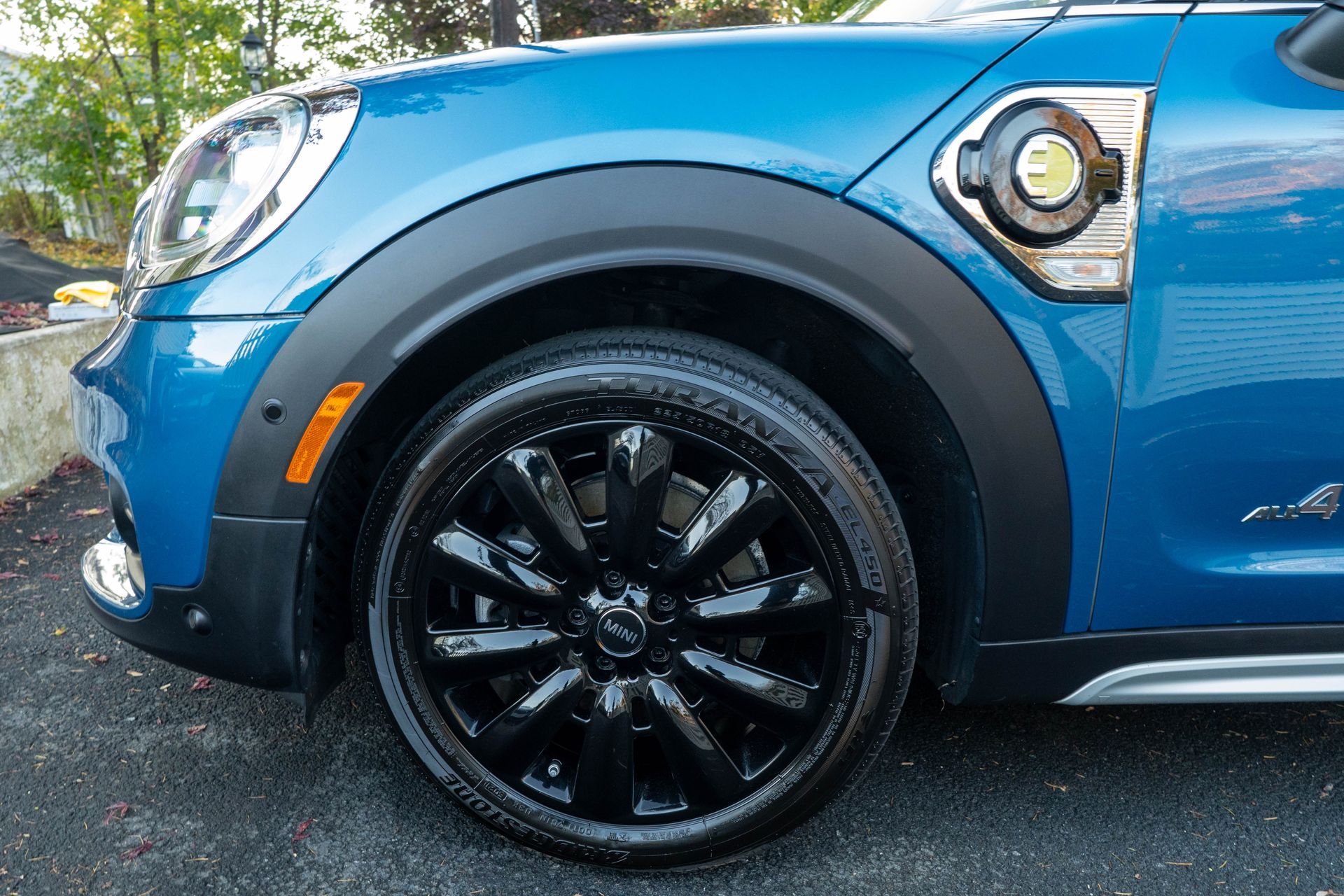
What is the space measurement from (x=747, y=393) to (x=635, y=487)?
0.22m

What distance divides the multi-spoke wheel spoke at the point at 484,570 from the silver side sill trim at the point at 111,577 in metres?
0.53

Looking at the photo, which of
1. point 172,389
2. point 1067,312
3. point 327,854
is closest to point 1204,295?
point 1067,312

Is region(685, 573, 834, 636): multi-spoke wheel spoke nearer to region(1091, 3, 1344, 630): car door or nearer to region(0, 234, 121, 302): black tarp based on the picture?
region(1091, 3, 1344, 630): car door

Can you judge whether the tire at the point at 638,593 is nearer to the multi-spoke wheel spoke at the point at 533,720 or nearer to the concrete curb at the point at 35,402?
the multi-spoke wheel spoke at the point at 533,720

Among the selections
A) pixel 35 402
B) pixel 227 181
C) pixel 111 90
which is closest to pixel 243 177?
pixel 227 181

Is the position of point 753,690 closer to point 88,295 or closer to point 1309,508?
point 1309,508

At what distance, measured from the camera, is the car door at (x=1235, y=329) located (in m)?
1.21

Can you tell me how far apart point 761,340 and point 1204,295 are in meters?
0.65

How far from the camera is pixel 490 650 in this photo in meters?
1.42

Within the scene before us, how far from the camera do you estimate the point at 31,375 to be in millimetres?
3553

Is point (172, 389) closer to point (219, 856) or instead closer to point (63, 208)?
point (219, 856)

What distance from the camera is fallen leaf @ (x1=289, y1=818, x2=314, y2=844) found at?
5.00 ft

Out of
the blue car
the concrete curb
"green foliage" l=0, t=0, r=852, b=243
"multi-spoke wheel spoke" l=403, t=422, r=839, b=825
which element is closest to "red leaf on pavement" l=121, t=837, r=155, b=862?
the blue car

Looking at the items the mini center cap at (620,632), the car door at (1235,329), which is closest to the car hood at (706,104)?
the car door at (1235,329)
